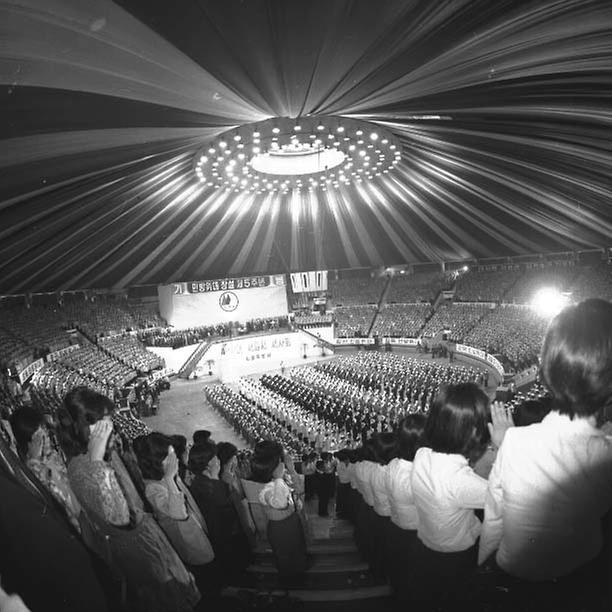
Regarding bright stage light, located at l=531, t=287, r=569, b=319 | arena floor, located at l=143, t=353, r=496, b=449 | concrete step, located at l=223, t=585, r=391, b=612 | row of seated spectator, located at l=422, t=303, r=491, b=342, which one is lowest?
arena floor, located at l=143, t=353, r=496, b=449

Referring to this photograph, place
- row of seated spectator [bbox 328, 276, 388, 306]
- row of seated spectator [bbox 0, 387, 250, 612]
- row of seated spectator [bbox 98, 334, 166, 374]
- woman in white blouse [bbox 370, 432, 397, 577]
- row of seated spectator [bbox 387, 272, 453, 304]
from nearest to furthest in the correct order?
row of seated spectator [bbox 0, 387, 250, 612] → woman in white blouse [bbox 370, 432, 397, 577] → row of seated spectator [bbox 98, 334, 166, 374] → row of seated spectator [bbox 387, 272, 453, 304] → row of seated spectator [bbox 328, 276, 388, 306]

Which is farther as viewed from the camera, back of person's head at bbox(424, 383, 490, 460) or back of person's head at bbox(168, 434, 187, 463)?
back of person's head at bbox(168, 434, 187, 463)

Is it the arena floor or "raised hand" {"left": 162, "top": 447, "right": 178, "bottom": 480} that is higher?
"raised hand" {"left": 162, "top": 447, "right": 178, "bottom": 480}

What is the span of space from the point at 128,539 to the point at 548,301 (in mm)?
28349

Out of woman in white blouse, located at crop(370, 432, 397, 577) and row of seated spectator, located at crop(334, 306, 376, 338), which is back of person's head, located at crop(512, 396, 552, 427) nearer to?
woman in white blouse, located at crop(370, 432, 397, 577)

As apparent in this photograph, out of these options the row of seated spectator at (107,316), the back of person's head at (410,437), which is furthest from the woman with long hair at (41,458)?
the row of seated spectator at (107,316)

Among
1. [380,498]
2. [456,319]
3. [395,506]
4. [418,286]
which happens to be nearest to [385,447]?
[380,498]

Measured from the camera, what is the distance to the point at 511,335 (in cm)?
2344

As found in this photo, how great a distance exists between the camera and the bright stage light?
24.0m

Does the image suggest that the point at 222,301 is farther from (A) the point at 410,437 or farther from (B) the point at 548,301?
(A) the point at 410,437

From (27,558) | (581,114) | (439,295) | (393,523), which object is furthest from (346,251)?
(27,558)

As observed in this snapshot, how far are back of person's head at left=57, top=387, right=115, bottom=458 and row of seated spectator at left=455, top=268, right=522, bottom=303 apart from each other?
31219mm

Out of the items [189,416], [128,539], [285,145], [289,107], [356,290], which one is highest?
[289,107]

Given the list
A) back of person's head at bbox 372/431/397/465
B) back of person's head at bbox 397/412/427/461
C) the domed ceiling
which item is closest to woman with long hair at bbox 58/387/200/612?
back of person's head at bbox 397/412/427/461
